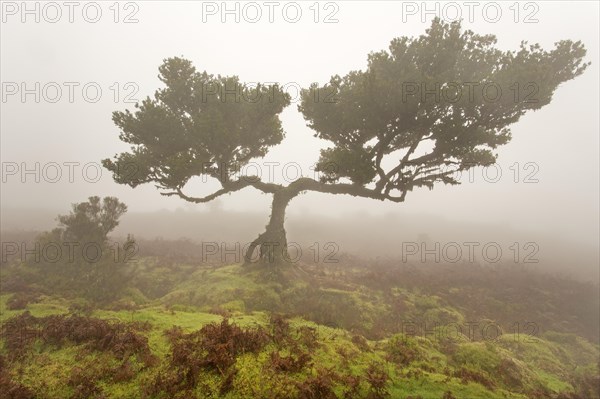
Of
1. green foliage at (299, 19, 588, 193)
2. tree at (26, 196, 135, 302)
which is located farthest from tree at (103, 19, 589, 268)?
tree at (26, 196, 135, 302)

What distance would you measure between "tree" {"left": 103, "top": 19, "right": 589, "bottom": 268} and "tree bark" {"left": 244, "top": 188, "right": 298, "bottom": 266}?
111mm

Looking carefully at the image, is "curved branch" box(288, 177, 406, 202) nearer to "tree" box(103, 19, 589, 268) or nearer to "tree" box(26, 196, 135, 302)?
"tree" box(103, 19, 589, 268)

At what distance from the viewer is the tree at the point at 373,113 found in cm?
1595

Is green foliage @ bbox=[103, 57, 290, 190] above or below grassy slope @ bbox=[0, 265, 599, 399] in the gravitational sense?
above

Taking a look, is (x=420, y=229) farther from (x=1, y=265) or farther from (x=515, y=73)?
(x=1, y=265)

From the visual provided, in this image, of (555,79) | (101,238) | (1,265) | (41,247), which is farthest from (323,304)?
(1,265)

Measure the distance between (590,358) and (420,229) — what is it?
1792 inches

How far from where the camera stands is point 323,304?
49.6ft

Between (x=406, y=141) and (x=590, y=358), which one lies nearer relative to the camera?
(x=590, y=358)

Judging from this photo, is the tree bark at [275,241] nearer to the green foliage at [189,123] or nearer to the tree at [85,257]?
the green foliage at [189,123]

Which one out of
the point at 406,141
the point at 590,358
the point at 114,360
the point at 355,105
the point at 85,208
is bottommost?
the point at 590,358

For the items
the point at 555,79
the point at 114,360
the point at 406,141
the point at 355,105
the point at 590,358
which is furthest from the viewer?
the point at 406,141

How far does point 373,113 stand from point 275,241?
34.0ft

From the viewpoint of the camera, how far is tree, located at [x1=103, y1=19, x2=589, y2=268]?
16.0 m
